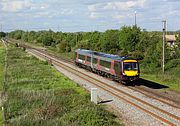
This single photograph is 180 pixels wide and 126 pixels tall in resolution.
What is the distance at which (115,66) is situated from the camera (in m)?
33.9

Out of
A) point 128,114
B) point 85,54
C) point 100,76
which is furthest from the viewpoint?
point 85,54

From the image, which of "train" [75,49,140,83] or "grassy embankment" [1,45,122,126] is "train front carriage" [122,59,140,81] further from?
"grassy embankment" [1,45,122,126]

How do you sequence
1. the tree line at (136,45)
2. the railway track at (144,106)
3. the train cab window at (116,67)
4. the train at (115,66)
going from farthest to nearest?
the tree line at (136,45) → the train cab window at (116,67) → the train at (115,66) → the railway track at (144,106)

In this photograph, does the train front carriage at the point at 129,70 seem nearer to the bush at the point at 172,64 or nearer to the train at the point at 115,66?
the train at the point at 115,66

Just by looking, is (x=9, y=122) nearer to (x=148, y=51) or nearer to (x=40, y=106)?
(x=40, y=106)

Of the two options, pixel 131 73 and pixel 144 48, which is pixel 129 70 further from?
pixel 144 48

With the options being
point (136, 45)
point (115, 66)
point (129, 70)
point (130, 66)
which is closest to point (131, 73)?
point (129, 70)

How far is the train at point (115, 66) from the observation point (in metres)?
32.2

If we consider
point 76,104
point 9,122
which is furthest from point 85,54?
point 9,122

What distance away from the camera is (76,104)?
21.8 m

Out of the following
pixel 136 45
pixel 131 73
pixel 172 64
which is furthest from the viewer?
pixel 136 45

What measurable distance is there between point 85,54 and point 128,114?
89.7 ft

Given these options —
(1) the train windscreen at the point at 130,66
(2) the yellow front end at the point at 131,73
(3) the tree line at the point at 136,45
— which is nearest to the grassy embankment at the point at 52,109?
(2) the yellow front end at the point at 131,73

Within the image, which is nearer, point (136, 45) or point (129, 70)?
point (129, 70)
